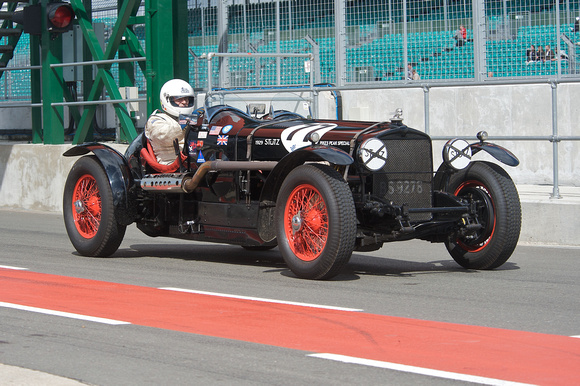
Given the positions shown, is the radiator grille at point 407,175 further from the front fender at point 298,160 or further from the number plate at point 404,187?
the front fender at point 298,160

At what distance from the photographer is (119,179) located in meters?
8.91

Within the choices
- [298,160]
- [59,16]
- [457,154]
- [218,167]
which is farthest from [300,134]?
[59,16]

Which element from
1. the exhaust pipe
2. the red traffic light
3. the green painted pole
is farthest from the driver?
the green painted pole

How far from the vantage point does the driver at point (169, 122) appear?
8.91 metres

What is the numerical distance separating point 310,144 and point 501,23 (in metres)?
9.09

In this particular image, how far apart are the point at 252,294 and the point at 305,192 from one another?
3.58 ft

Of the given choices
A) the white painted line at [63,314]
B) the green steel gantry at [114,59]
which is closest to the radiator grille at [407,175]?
the white painted line at [63,314]

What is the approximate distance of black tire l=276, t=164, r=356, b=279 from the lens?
6.92m

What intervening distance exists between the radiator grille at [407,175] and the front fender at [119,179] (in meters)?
2.70

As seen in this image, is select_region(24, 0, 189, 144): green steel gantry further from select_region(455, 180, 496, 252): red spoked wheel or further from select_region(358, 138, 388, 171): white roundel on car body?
select_region(358, 138, 388, 171): white roundel on car body

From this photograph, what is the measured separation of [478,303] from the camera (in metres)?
6.29

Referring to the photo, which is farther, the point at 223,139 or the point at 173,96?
the point at 173,96

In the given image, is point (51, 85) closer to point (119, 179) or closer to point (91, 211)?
point (91, 211)

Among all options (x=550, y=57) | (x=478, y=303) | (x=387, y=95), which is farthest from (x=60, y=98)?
(x=478, y=303)
